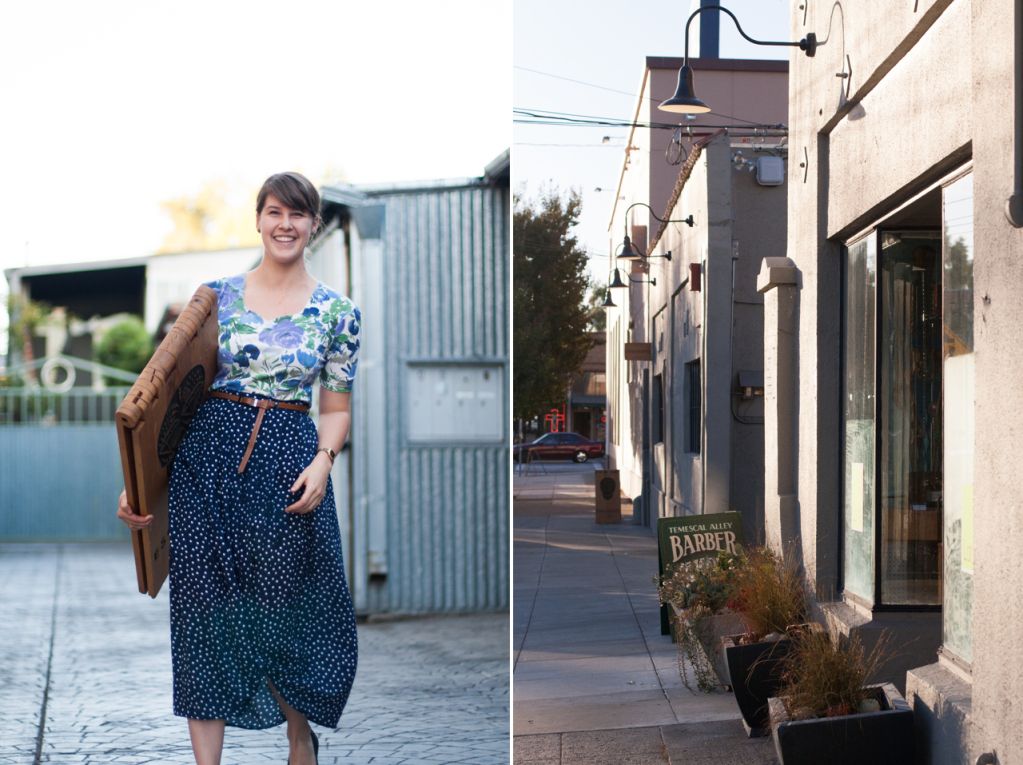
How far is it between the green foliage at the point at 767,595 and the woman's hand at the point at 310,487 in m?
2.13

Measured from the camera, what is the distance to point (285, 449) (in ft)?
12.5

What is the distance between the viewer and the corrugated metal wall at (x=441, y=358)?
980cm

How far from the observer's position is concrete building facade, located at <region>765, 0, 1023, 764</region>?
3613 millimetres

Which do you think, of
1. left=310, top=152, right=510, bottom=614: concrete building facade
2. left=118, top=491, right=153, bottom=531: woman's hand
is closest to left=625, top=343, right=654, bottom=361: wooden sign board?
left=118, top=491, right=153, bottom=531: woman's hand

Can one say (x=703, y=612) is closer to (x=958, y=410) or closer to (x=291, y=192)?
(x=958, y=410)

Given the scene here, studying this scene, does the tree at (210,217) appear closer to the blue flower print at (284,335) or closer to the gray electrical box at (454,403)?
the gray electrical box at (454,403)

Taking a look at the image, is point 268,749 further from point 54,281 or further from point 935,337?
point 54,281

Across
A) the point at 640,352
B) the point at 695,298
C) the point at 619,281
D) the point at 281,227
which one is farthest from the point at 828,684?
the point at 281,227

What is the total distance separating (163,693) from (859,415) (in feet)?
11.3

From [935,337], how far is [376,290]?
5578 mm

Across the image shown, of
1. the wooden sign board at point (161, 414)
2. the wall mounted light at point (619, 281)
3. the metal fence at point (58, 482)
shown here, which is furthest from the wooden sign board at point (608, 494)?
the metal fence at point (58, 482)

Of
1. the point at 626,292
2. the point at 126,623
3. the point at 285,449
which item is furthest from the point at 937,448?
the point at 126,623

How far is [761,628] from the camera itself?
17.4ft

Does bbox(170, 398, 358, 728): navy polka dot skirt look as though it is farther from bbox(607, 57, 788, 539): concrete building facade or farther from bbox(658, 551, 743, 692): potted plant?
bbox(658, 551, 743, 692): potted plant
